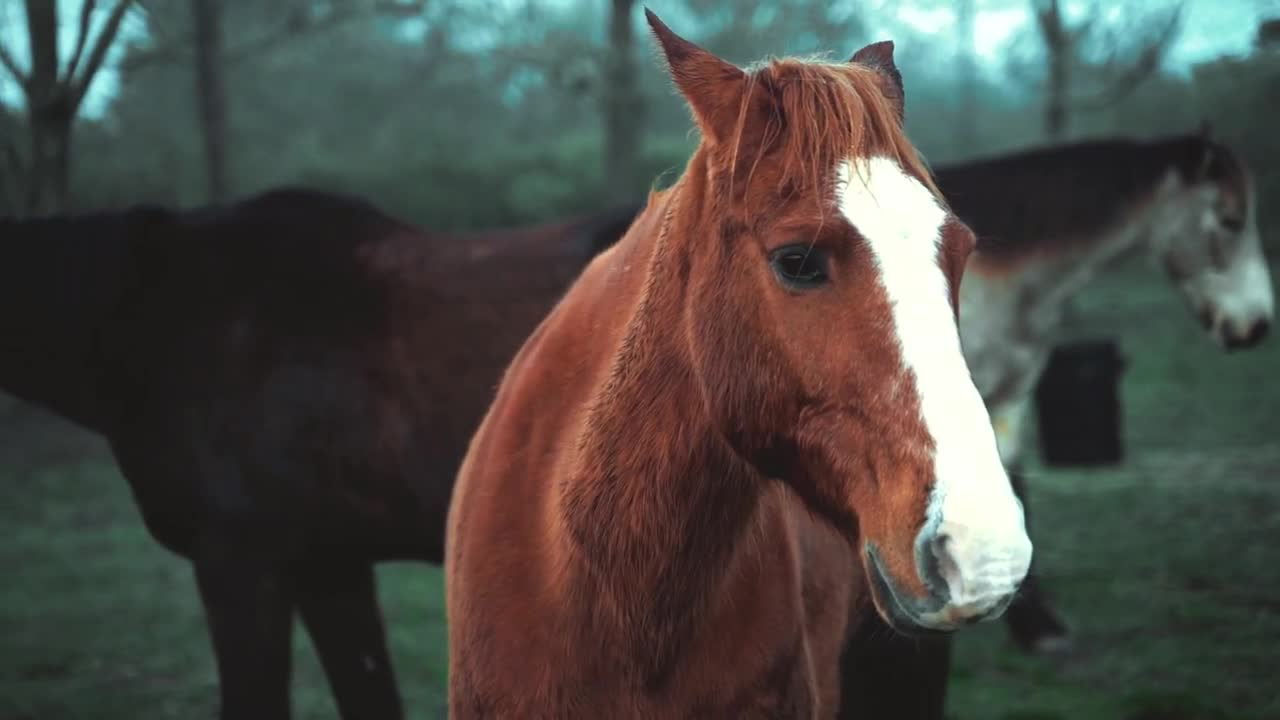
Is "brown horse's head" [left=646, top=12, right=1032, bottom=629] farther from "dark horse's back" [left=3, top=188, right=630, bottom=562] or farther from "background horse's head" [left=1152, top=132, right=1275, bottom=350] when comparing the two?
"background horse's head" [left=1152, top=132, right=1275, bottom=350]

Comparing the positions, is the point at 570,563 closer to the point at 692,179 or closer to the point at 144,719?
the point at 692,179

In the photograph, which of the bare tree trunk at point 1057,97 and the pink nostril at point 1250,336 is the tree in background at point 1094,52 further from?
the pink nostril at point 1250,336

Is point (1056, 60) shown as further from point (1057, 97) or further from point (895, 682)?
point (895, 682)

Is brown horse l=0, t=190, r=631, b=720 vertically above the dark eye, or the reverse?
the dark eye

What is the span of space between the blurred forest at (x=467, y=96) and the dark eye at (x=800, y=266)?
0.73m

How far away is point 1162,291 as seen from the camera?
1559 centimetres

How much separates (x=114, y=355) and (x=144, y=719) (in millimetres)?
1561

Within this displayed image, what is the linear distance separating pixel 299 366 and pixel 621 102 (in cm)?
671

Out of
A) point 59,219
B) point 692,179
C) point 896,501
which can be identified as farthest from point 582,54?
point 896,501

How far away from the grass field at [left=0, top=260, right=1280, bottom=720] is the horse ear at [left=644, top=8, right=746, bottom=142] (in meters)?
3.19

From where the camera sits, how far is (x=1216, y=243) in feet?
18.2

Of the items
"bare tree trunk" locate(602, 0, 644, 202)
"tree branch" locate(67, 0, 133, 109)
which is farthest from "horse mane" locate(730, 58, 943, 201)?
"bare tree trunk" locate(602, 0, 644, 202)

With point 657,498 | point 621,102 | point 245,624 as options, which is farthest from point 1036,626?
point 621,102

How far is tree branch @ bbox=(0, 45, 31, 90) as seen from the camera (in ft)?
15.8
